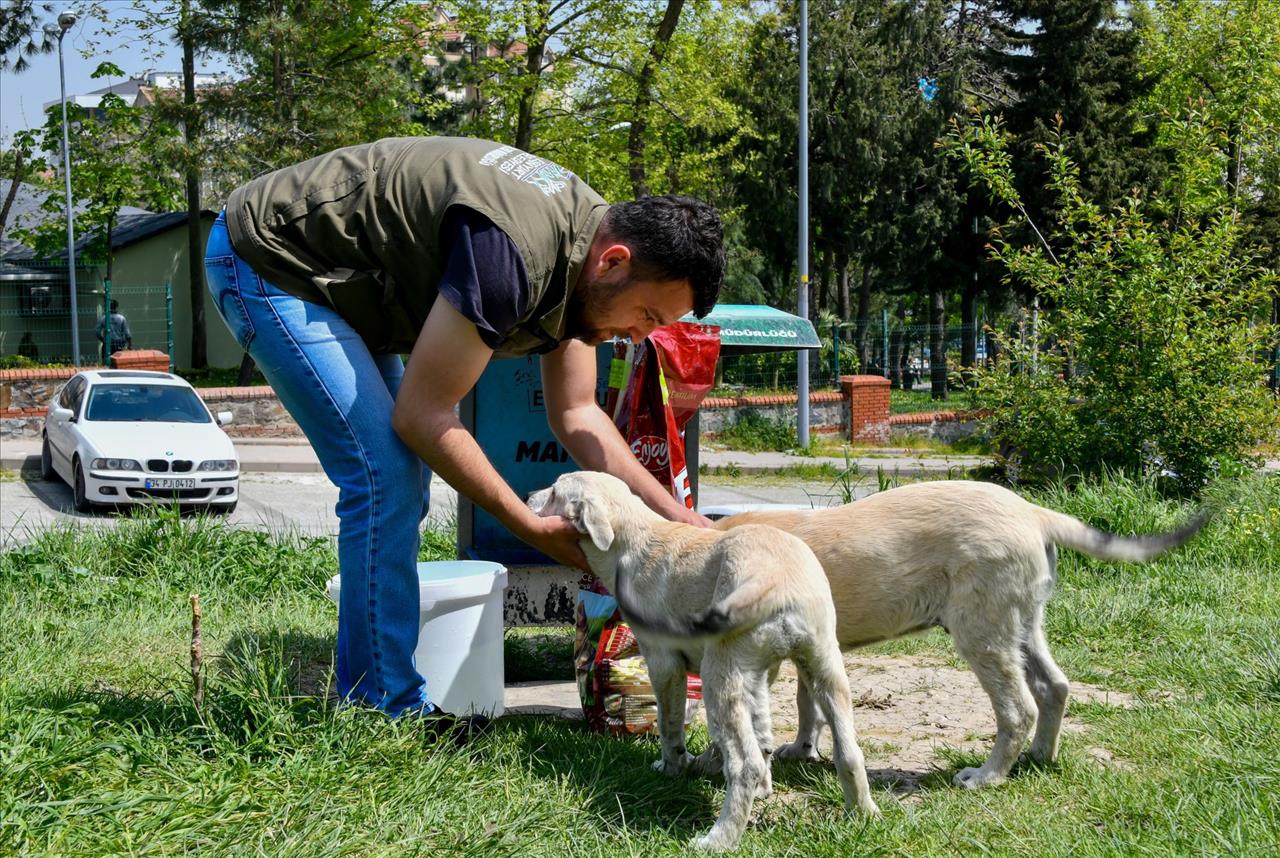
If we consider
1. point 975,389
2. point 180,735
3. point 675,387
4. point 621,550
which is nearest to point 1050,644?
point 675,387

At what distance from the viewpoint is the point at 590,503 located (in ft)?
12.1

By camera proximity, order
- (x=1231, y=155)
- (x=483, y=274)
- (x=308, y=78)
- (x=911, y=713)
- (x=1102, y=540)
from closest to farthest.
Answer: (x=483, y=274)
(x=1102, y=540)
(x=911, y=713)
(x=1231, y=155)
(x=308, y=78)

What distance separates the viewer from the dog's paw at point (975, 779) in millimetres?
3674

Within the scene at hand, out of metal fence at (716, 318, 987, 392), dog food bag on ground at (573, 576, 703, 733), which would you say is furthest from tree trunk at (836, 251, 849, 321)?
dog food bag on ground at (573, 576, 703, 733)

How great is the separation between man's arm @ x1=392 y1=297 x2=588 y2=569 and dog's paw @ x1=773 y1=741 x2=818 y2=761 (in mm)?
1233

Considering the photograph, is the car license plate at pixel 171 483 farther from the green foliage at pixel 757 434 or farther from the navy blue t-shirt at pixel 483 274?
the green foliage at pixel 757 434

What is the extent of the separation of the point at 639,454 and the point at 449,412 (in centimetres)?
149

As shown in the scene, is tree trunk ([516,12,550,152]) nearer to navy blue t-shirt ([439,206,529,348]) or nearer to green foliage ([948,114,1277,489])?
green foliage ([948,114,1277,489])

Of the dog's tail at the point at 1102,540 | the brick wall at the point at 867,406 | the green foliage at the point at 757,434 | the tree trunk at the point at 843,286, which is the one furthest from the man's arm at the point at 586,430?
the tree trunk at the point at 843,286

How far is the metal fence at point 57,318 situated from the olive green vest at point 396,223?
24389 millimetres

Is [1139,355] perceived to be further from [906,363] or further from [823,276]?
[823,276]

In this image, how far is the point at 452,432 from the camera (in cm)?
346

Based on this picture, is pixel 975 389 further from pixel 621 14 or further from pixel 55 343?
pixel 55 343

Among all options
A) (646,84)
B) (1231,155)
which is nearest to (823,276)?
(646,84)
